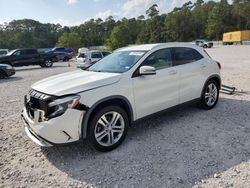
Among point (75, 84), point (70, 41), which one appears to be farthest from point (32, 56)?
point (70, 41)

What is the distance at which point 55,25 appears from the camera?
119000 mm

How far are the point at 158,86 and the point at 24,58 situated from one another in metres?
18.1

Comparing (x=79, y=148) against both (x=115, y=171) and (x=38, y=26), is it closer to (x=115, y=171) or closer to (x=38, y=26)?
(x=115, y=171)

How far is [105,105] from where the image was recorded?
150 inches

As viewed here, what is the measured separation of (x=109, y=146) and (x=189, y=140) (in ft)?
4.57

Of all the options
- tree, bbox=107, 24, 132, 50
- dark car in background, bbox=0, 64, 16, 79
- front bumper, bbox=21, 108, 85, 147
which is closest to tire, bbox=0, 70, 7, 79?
dark car in background, bbox=0, 64, 16, 79

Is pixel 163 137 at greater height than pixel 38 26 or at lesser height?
lesser

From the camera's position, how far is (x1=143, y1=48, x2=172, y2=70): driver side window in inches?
180

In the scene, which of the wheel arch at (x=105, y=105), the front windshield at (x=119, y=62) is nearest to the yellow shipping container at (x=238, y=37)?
the front windshield at (x=119, y=62)

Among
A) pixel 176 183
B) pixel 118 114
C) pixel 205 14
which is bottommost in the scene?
pixel 176 183

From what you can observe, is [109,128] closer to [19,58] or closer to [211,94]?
[211,94]

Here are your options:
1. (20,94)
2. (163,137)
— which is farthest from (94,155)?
(20,94)

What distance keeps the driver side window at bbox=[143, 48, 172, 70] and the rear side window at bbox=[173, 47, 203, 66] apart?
19 cm

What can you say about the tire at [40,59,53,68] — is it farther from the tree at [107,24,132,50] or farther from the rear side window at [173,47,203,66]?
the tree at [107,24,132,50]
